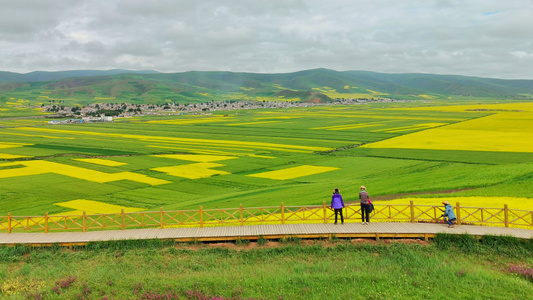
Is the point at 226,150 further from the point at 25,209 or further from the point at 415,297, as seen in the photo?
the point at 415,297

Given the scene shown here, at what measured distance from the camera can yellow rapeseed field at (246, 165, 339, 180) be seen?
166ft

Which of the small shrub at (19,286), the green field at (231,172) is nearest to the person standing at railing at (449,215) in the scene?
the green field at (231,172)

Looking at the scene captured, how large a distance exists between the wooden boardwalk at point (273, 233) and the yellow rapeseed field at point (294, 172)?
27.4 meters

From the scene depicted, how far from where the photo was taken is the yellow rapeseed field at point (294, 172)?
50.7 m

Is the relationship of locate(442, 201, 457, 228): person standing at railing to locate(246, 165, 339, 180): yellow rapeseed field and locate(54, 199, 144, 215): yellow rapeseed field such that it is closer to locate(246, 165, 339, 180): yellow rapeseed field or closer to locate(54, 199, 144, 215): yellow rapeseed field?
locate(54, 199, 144, 215): yellow rapeseed field

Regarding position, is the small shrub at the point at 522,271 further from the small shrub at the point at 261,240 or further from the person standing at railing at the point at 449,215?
the small shrub at the point at 261,240

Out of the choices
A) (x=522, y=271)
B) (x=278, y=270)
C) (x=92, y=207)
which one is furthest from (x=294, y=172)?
(x=522, y=271)

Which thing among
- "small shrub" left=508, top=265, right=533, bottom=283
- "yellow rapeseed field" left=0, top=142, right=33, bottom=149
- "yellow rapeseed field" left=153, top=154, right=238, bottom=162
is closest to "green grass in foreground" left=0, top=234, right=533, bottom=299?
"small shrub" left=508, top=265, right=533, bottom=283

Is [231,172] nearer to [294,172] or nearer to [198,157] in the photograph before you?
[294,172]

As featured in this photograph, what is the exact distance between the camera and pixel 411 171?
49781 mm

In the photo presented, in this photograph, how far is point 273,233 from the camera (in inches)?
832

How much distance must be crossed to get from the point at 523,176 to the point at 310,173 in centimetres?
2368

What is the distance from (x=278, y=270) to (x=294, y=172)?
35.3 meters

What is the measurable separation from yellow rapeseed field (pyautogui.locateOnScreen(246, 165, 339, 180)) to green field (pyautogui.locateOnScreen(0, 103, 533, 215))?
0.93m
